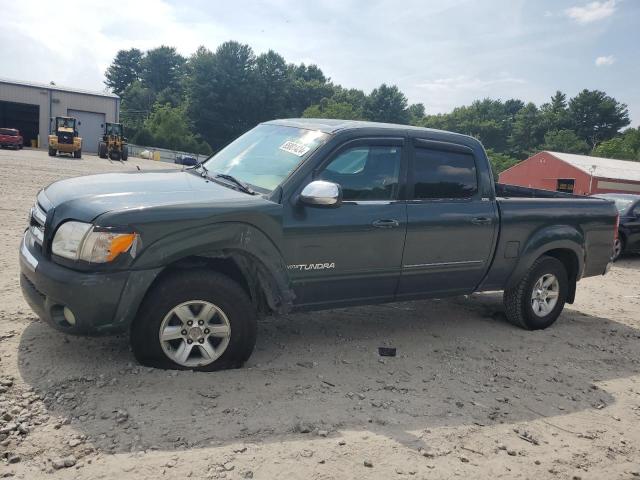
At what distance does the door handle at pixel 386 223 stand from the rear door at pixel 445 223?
0.50 ft

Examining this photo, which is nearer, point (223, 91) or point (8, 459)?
point (8, 459)

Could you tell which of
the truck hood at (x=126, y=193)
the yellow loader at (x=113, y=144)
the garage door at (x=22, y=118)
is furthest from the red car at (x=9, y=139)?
the truck hood at (x=126, y=193)

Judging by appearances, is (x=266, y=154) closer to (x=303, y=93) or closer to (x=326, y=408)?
(x=326, y=408)

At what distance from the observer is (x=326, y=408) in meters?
3.59

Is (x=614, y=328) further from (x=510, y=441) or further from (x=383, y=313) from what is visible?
(x=510, y=441)

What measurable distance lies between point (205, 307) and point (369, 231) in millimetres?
1436

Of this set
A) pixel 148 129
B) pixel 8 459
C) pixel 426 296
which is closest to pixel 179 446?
pixel 8 459

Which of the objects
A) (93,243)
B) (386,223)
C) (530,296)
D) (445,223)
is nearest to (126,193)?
(93,243)

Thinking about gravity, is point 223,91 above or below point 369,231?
above

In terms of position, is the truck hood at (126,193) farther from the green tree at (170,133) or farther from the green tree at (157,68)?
the green tree at (157,68)

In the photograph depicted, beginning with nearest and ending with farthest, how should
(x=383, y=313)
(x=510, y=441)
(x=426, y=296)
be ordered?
(x=510, y=441)
(x=426, y=296)
(x=383, y=313)

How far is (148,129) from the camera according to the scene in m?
64.3

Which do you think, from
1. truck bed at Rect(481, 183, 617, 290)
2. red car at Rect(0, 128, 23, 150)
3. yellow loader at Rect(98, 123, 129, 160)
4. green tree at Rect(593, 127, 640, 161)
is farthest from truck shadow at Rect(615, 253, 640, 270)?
green tree at Rect(593, 127, 640, 161)

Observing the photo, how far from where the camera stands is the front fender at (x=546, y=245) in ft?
17.9
